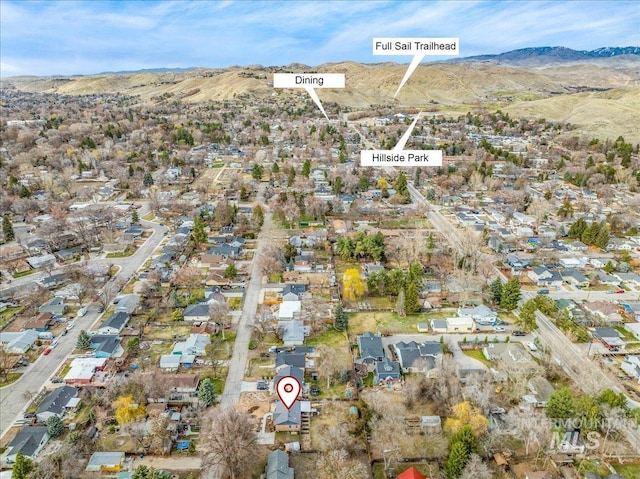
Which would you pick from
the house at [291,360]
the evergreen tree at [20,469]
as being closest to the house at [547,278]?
the house at [291,360]

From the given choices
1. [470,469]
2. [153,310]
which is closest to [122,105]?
[153,310]

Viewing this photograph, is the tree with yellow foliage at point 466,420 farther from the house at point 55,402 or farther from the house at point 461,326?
the house at point 55,402

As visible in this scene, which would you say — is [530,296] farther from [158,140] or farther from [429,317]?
[158,140]

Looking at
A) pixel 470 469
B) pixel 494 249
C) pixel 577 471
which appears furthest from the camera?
pixel 494 249

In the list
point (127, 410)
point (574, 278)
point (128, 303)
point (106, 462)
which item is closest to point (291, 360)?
point (127, 410)

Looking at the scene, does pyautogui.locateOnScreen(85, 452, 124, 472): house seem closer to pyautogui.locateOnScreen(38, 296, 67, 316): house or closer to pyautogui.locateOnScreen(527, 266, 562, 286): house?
pyautogui.locateOnScreen(38, 296, 67, 316): house

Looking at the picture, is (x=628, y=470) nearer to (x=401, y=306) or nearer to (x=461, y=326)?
(x=461, y=326)
